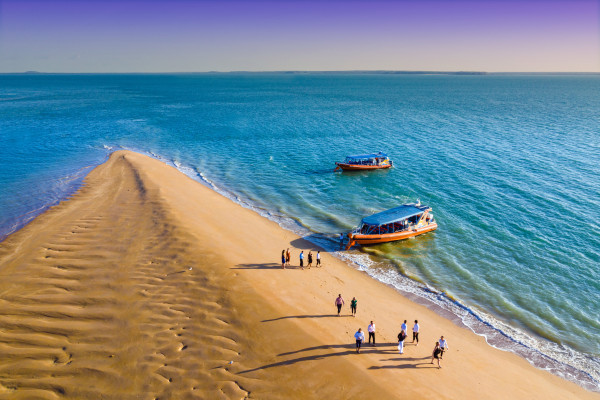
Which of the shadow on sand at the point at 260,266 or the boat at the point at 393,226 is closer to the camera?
the shadow on sand at the point at 260,266

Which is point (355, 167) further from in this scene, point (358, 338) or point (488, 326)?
point (358, 338)

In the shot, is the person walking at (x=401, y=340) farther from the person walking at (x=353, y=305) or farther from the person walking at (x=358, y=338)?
the person walking at (x=353, y=305)

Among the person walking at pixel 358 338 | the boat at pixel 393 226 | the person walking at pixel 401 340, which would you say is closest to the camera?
the person walking at pixel 358 338

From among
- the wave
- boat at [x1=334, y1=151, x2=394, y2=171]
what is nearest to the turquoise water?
the wave

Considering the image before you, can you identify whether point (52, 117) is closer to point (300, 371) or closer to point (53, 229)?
point (53, 229)

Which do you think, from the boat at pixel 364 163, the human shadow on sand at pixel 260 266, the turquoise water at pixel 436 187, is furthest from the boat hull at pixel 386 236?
the boat at pixel 364 163

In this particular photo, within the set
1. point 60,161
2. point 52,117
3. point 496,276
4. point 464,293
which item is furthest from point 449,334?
point 52,117
